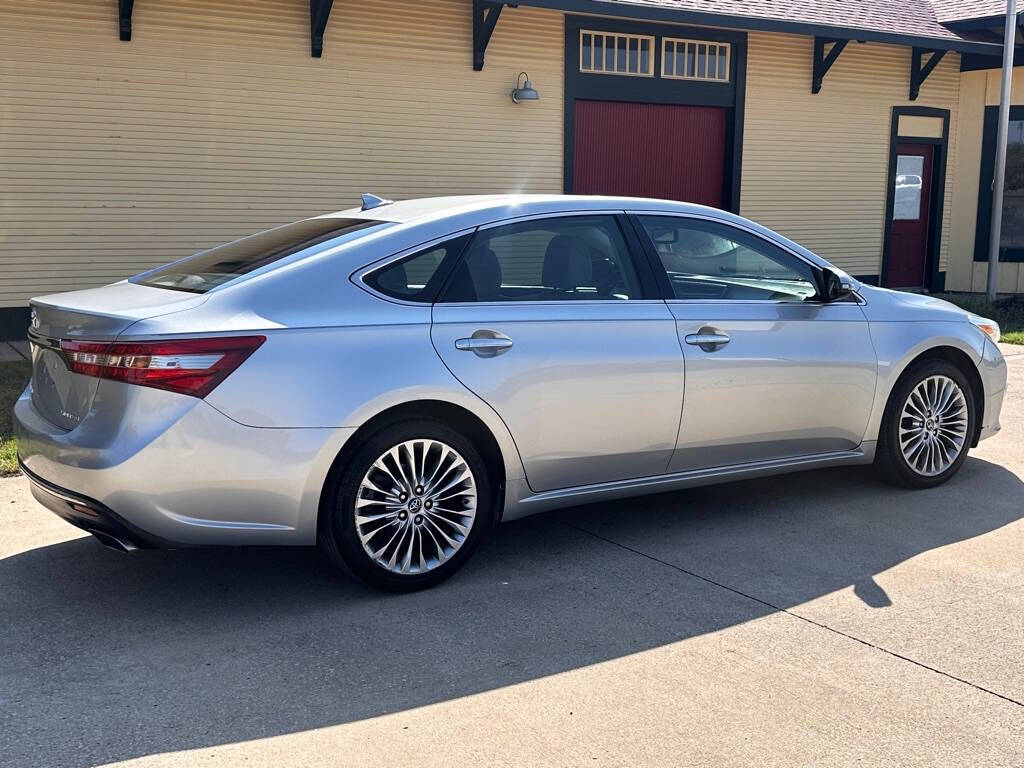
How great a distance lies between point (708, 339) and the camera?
5031 millimetres

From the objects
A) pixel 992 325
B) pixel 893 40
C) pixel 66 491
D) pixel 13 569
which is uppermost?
pixel 893 40

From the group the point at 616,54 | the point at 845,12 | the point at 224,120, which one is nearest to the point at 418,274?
the point at 224,120

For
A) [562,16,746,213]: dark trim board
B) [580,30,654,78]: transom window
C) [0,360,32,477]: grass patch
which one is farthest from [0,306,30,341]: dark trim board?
[580,30,654,78]: transom window

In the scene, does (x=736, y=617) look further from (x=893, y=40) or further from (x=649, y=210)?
(x=893, y=40)

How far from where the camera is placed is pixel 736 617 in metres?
4.19

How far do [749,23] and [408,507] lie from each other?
36.2 feet

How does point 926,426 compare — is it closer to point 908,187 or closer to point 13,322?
point 13,322

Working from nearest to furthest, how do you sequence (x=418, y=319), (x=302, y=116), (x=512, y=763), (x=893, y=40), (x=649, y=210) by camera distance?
(x=512, y=763)
(x=418, y=319)
(x=649, y=210)
(x=302, y=116)
(x=893, y=40)

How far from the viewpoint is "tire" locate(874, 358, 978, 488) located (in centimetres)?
575

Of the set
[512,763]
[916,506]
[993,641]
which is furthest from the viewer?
[916,506]

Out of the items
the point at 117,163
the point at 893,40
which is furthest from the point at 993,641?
the point at 893,40

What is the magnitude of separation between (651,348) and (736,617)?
4.20 feet

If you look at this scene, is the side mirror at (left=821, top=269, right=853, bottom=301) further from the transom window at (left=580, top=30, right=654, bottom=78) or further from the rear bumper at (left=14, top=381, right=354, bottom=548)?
the transom window at (left=580, top=30, right=654, bottom=78)

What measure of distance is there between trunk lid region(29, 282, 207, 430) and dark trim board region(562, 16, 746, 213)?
9.57m
